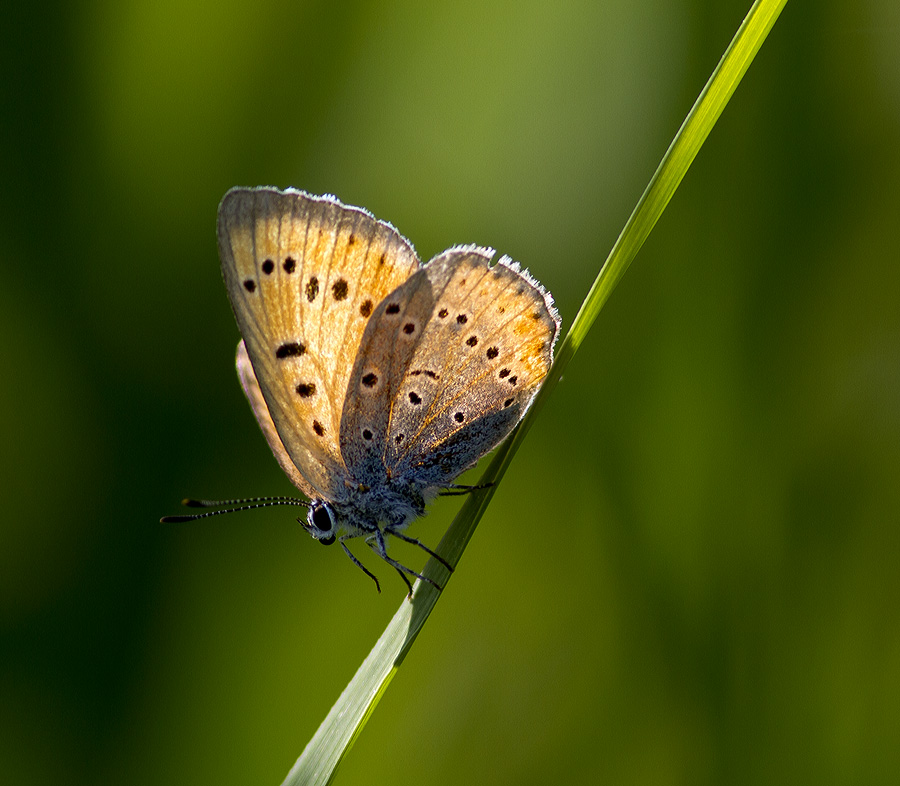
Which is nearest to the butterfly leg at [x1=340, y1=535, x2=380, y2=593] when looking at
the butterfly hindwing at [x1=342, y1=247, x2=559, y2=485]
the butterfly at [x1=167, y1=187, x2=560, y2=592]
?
the butterfly at [x1=167, y1=187, x2=560, y2=592]

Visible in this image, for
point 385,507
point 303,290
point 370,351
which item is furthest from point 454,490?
point 303,290

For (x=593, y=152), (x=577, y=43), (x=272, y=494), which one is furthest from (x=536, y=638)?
(x=577, y=43)

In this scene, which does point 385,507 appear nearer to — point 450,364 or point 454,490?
point 454,490

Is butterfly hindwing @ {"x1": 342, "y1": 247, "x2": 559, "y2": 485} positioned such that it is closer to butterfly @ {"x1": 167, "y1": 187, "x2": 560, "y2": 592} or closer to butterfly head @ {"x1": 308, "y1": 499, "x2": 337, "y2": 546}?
butterfly @ {"x1": 167, "y1": 187, "x2": 560, "y2": 592}

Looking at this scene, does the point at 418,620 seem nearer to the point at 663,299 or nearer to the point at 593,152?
the point at 663,299

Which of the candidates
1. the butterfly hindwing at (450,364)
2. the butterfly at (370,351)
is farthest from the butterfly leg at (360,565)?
the butterfly hindwing at (450,364)

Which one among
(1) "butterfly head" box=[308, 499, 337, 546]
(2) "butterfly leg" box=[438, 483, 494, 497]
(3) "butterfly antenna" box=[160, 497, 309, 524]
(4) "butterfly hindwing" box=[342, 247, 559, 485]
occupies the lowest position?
(3) "butterfly antenna" box=[160, 497, 309, 524]

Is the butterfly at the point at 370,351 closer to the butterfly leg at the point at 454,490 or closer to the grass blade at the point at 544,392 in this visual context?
the butterfly leg at the point at 454,490
